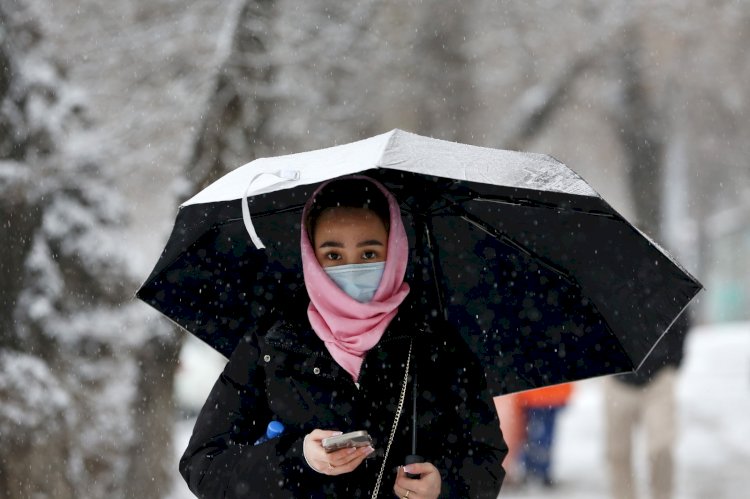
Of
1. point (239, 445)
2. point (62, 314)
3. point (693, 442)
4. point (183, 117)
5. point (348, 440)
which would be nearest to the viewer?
point (348, 440)

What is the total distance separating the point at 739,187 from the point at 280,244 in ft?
111

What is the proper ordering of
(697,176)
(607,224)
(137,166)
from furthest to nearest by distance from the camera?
(697,176), (137,166), (607,224)

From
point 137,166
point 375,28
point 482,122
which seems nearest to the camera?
point 137,166

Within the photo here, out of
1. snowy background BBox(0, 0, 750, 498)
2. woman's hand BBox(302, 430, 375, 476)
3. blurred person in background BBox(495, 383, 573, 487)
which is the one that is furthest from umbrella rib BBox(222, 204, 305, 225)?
blurred person in background BBox(495, 383, 573, 487)

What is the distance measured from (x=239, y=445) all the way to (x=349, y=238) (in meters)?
0.62

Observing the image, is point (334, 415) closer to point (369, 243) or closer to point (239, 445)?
point (239, 445)

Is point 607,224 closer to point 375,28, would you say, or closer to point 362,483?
point 362,483

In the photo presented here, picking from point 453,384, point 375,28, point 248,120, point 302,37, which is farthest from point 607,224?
point 375,28

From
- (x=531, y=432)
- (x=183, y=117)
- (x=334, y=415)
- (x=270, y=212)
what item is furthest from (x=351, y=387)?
(x=531, y=432)

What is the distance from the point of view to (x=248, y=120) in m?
7.43

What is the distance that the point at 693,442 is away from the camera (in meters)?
14.5

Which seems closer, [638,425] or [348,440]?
[348,440]

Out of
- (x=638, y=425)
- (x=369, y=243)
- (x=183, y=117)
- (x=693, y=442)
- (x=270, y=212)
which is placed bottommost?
(x=693, y=442)

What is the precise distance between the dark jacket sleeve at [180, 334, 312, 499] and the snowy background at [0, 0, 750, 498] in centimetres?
362
